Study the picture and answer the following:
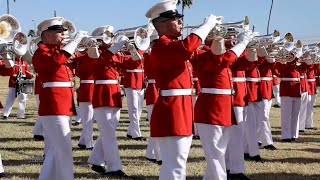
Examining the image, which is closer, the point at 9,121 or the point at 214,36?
the point at 214,36

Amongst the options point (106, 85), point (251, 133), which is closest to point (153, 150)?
point (106, 85)

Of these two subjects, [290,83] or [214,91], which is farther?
[290,83]

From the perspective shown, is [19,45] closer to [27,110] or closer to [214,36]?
[214,36]

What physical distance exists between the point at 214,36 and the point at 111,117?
257cm

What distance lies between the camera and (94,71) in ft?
25.6

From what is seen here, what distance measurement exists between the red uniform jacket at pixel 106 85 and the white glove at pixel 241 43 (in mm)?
2290

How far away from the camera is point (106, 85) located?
7.73 metres

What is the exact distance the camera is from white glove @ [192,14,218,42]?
467 cm

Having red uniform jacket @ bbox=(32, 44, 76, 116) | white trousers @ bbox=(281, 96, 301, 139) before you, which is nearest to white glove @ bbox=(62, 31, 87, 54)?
red uniform jacket @ bbox=(32, 44, 76, 116)

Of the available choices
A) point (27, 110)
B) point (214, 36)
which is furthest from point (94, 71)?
point (27, 110)

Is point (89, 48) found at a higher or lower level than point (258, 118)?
higher

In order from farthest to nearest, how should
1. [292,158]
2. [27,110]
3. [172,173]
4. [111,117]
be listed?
[27,110] → [292,158] → [111,117] → [172,173]

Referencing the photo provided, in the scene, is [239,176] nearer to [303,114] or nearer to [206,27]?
[206,27]

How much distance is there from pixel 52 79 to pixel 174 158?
2091mm
